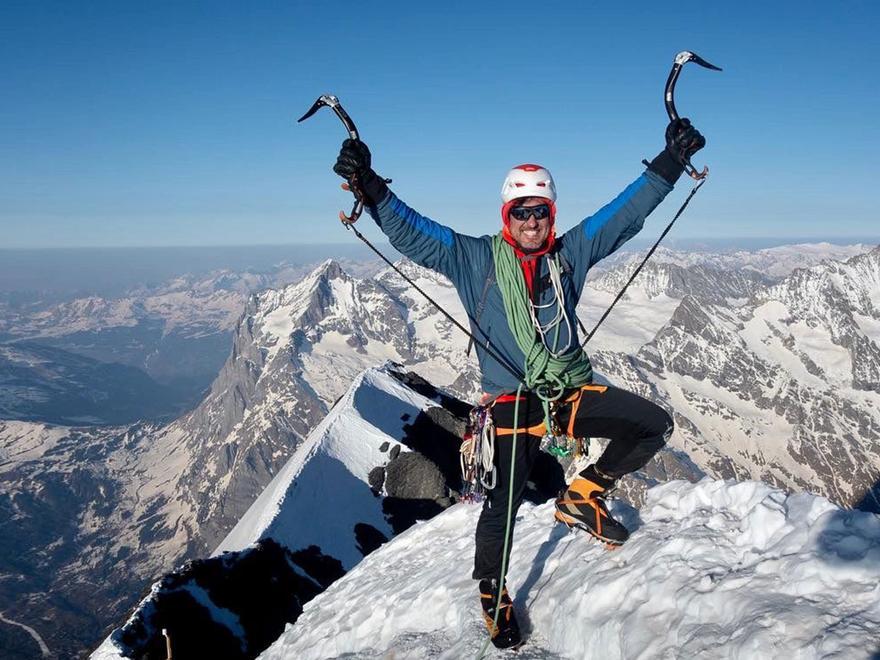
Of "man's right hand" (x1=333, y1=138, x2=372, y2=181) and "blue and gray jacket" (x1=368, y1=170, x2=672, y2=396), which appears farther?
"blue and gray jacket" (x1=368, y1=170, x2=672, y2=396)

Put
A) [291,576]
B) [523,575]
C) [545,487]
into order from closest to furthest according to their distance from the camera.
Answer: [523,575], [291,576], [545,487]

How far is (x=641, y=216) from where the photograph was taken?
688 centimetres

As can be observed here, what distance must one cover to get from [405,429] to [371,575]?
1767 inches

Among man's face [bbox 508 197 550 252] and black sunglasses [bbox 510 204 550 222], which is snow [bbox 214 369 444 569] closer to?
man's face [bbox 508 197 550 252]

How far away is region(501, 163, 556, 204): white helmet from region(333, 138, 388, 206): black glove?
1578 millimetres

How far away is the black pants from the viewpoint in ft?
22.8

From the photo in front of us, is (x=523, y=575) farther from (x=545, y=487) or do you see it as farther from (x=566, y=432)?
(x=545, y=487)


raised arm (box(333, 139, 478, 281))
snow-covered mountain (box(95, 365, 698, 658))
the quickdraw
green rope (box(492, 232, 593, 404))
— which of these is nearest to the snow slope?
the quickdraw

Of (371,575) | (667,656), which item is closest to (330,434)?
(371,575)

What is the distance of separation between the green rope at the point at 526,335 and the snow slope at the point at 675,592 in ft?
8.08

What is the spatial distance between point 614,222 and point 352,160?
3.40 metres

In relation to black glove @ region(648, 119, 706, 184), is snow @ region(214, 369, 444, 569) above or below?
below

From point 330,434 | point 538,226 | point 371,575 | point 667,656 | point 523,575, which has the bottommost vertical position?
point 330,434

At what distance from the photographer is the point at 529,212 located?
6.82 m
